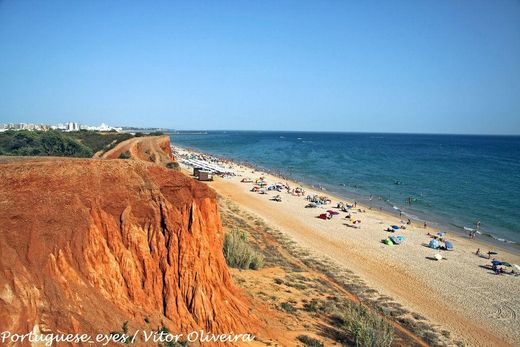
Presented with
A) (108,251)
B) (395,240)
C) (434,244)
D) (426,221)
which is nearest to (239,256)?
(108,251)

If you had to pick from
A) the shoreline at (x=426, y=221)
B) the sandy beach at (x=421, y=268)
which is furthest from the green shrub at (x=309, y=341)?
the shoreline at (x=426, y=221)

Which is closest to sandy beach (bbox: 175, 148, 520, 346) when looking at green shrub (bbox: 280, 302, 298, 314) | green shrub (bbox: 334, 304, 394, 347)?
green shrub (bbox: 334, 304, 394, 347)

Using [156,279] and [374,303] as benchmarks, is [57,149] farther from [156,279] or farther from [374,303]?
[374,303]

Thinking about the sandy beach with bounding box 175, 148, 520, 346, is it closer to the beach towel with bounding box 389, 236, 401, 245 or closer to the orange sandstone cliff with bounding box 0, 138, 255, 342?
the beach towel with bounding box 389, 236, 401, 245

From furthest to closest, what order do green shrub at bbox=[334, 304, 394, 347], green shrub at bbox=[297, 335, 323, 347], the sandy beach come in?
1. the sandy beach
2. green shrub at bbox=[334, 304, 394, 347]
3. green shrub at bbox=[297, 335, 323, 347]

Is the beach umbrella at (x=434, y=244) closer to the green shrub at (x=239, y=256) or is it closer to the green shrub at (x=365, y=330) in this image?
the green shrub at (x=365, y=330)

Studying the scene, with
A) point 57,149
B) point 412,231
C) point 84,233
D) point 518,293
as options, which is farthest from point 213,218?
point 412,231
